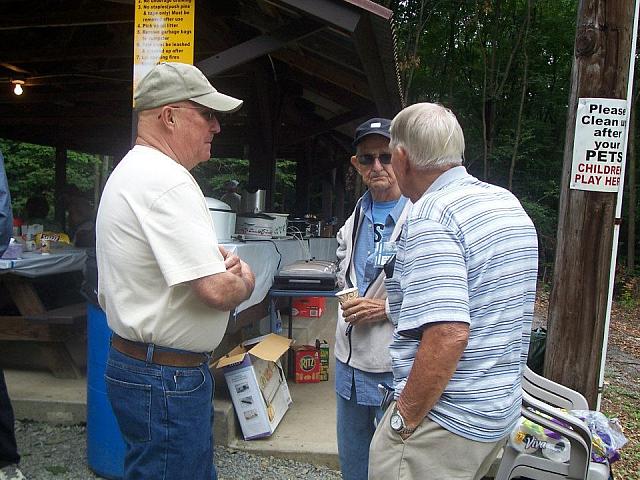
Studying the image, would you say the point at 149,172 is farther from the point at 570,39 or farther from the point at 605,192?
the point at 570,39

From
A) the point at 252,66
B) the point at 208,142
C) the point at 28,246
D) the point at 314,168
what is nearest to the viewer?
the point at 208,142

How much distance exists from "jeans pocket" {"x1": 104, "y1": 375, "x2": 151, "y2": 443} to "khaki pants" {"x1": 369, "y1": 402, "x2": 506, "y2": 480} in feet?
2.25

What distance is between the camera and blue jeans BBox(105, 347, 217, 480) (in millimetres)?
1656

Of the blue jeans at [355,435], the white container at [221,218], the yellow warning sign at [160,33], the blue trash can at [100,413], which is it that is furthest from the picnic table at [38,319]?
the blue jeans at [355,435]

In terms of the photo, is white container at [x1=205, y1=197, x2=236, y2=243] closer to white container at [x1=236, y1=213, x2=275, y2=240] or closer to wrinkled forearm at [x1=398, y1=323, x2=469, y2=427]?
white container at [x1=236, y1=213, x2=275, y2=240]

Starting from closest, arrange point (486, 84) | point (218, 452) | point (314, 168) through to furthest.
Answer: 1. point (218, 452)
2. point (314, 168)
3. point (486, 84)

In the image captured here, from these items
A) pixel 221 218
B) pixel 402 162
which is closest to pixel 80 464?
pixel 221 218

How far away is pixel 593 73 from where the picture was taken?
2.88 m

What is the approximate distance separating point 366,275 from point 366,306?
0.17 m

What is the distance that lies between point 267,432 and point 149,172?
2.40 m

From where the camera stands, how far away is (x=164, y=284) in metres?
1.63

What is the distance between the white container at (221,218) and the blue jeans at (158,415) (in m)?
2.04

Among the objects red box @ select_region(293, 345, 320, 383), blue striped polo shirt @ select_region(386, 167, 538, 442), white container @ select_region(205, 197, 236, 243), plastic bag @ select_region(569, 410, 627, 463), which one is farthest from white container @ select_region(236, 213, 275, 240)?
blue striped polo shirt @ select_region(386, 167, 538, 442)

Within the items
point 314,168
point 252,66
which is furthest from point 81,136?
point 252,66
